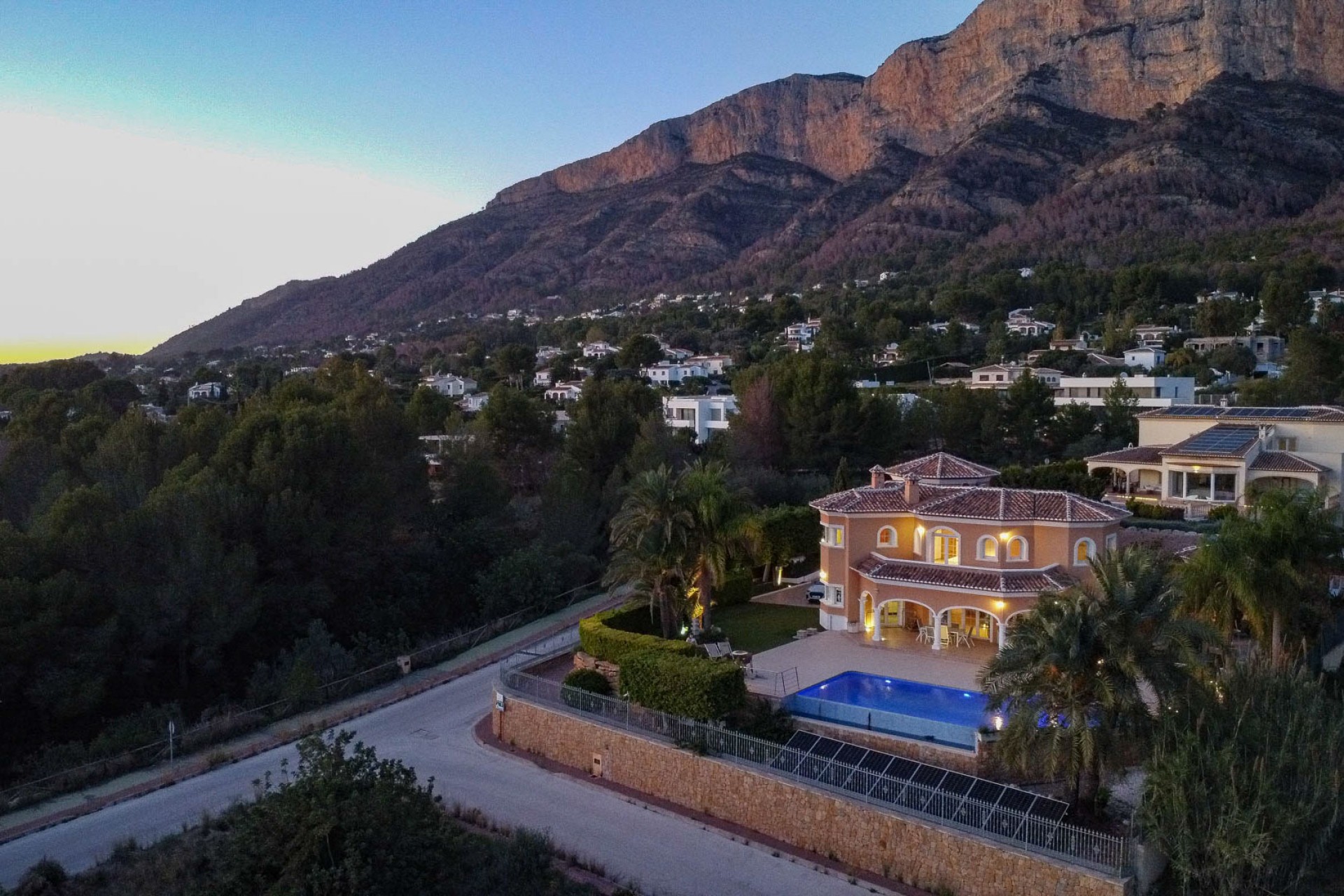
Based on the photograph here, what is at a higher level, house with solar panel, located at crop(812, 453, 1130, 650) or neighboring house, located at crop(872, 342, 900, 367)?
neighboring house, located at crop(872, 342, 900, 367)

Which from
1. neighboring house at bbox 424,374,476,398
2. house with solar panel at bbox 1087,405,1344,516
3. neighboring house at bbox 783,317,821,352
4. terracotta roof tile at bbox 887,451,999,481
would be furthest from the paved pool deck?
neighboring house at bbox 783,317,821,352

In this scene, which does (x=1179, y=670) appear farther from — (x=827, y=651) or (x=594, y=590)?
(x=594, y=590)

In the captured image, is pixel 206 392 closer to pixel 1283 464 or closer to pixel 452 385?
pixel 452 385

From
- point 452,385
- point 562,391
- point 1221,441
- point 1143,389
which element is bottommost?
point 1221,441

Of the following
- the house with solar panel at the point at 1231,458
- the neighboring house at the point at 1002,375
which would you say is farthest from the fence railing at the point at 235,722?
the neighboring house at the point at 1002,375

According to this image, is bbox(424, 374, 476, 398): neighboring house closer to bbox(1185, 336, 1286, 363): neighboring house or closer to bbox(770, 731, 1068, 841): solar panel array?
bbox(1185, 336, 1286, 363): neighboring house

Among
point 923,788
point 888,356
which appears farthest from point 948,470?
point 888,356

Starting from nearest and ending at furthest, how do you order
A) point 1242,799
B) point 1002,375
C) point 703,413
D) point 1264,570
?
1. point 1242,799
2. point 1264,570
3. point 703,413
4. point 1002,375
